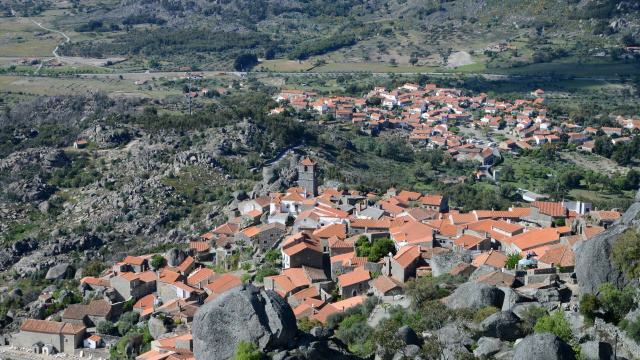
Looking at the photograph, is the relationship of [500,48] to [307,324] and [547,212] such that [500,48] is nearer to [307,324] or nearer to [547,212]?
[547,212]

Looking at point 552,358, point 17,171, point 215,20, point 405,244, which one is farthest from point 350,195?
point 215,20

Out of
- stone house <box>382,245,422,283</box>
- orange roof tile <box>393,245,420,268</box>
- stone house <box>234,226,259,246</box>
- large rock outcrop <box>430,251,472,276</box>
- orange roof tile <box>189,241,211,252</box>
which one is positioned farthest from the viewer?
orange roof tile <box>189,241,211,252</box>

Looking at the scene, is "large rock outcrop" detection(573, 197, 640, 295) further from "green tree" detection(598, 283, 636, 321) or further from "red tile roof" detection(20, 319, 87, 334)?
"red tile roof" detection(20, 319, 87, 334)

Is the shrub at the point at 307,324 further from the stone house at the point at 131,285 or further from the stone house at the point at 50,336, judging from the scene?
the stone house at the point at 131,285

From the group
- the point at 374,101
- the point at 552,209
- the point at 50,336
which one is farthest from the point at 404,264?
the point at 374,101

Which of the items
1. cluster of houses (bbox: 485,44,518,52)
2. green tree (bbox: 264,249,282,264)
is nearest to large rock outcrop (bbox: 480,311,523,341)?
green tree (bbox: 264,249,282,264)

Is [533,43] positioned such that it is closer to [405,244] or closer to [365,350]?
[405,244]
